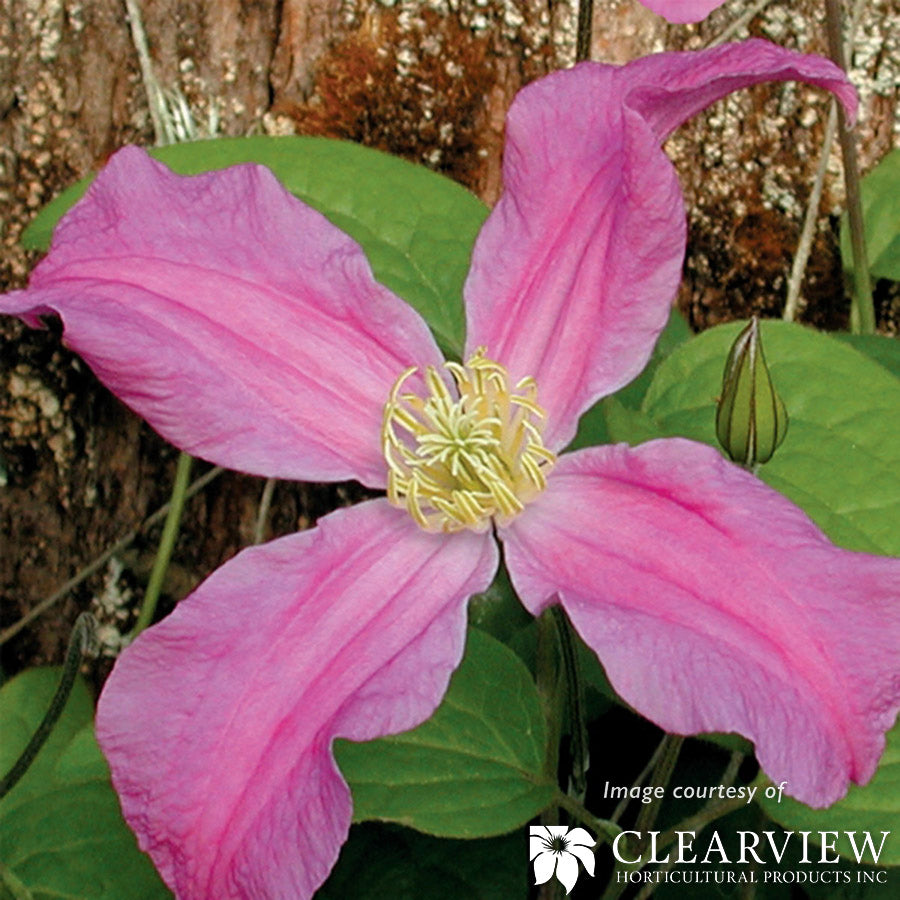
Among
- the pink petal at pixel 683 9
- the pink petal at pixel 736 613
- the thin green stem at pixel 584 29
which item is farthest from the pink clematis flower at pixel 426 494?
the thin green stem at pixel 584 29

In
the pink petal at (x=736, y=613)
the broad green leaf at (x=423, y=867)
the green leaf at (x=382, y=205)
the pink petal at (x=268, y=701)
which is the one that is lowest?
the broad green leaf at (x=423, y=867)

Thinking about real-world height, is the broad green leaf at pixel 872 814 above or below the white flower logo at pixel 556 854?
above

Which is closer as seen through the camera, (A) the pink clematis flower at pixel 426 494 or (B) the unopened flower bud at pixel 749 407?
(A) the pink clematis flower at pixel 426 494

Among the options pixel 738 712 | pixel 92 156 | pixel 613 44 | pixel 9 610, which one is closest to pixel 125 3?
pixel 92 156

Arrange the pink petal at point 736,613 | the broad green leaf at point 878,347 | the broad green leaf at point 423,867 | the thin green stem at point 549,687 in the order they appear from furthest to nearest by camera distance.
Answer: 1. the broad green leaf at point 878,347
2. the broad green leaf at point 423,867
3. the thin green stem at point 549,687
4. the pink petal at point 736,613

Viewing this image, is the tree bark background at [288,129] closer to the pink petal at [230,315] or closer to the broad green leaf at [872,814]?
the pink petal at [230,315]

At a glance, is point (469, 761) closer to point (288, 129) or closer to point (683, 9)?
point (683, 9)

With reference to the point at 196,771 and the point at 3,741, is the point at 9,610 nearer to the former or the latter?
the point at 3,741
